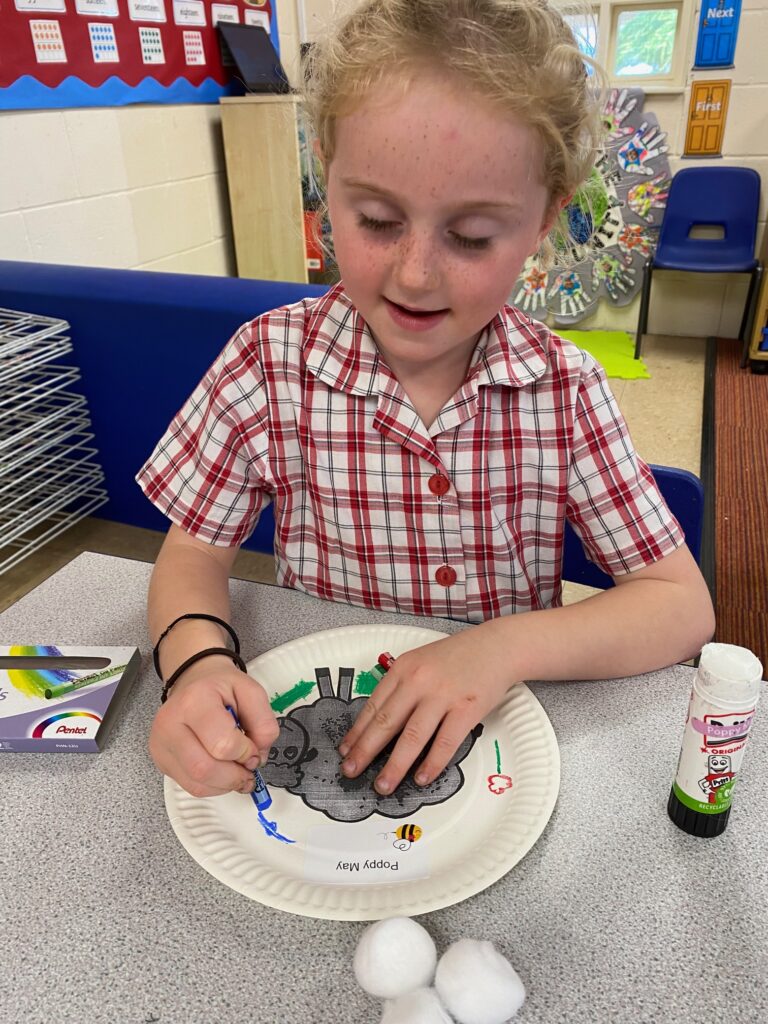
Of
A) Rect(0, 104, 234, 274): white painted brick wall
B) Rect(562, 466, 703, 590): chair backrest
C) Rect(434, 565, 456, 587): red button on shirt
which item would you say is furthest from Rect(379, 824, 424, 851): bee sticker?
Rect(0, 104, 234, 274): white painted brick wall

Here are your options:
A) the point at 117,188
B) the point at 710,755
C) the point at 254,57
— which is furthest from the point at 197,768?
the point at 254,57

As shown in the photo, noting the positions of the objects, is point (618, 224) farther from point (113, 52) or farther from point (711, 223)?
point (113, 52)

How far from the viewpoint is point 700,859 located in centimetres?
48

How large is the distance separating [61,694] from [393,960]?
1.16 ft

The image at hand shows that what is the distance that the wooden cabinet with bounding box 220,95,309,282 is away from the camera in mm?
2760

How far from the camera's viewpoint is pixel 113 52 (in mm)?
2336

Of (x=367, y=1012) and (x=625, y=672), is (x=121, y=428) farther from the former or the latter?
(x=367, y=1012)

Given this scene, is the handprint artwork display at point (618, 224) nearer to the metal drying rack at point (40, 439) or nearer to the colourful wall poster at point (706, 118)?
the colourful wall poster at point (706, 118)

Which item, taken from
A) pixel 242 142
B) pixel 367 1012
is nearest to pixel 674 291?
pixel 242 142

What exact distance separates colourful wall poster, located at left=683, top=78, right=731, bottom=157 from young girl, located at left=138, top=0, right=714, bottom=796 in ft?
10.1

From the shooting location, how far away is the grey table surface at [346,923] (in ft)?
1.35

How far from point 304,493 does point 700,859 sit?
0.52 m

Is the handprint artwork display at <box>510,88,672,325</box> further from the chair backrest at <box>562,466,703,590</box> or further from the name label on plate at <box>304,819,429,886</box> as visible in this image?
the name label on plate at <box>304,819,429,886</box>

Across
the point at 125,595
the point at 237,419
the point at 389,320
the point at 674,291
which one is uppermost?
the point at 389,320
